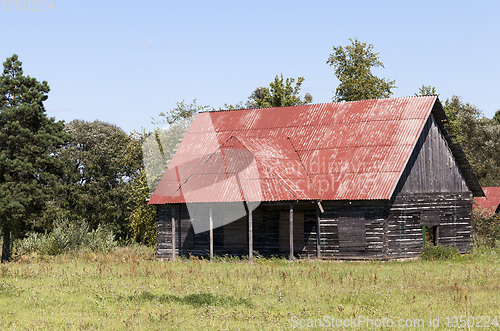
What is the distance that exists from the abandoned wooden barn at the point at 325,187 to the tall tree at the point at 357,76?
1582 cm

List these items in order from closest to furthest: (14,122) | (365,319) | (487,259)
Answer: (365,319), (487,259), (14,122)

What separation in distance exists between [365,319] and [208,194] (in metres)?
12.9

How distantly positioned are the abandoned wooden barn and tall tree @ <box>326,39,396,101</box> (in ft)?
51.9

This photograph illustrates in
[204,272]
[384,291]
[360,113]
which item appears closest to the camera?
[384,291]

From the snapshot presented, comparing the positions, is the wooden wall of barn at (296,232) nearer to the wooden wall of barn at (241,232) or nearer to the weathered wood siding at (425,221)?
the wooden wall of barn at (241,232)

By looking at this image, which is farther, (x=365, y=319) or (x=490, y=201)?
(x=490, y=201)

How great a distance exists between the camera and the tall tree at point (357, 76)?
44688mm

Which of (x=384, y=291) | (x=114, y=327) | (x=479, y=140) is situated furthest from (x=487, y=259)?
(x=479, y=140)

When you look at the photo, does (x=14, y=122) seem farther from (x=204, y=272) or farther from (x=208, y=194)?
(x=204, y=272)

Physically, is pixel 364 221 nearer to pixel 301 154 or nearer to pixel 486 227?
pixel 301 154

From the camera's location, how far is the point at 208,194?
24.4 m

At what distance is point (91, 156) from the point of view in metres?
47.7

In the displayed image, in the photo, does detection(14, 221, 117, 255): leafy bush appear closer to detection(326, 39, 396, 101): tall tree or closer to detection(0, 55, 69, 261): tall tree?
detection(0, 55, 69, 261): tall tree

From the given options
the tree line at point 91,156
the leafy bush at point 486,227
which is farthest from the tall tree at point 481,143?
the leafy bush at point 486,227
